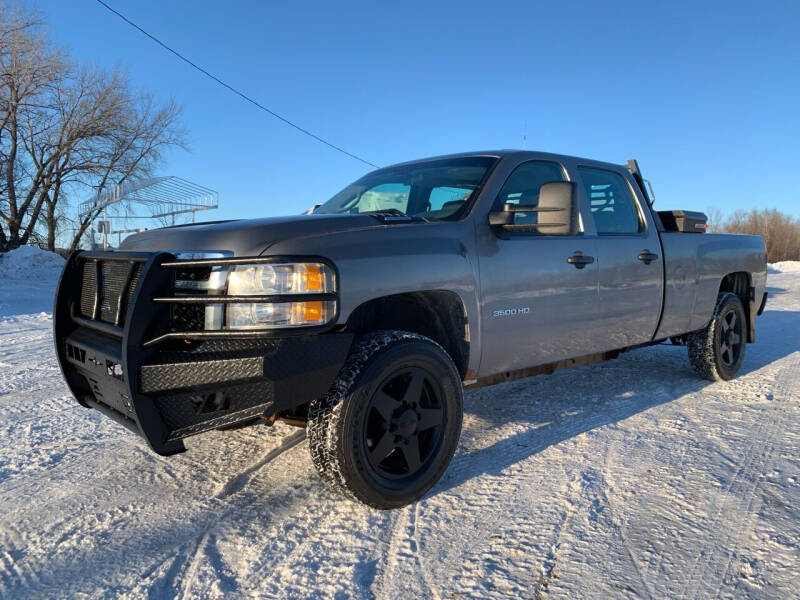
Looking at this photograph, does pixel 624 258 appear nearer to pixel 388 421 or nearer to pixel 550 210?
pixel 550 210

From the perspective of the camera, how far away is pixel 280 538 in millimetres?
2463

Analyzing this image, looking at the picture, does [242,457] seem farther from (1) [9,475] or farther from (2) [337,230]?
(2) [337,230]

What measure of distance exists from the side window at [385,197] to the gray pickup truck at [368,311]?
0.04ft

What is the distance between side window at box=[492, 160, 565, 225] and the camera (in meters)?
3.54

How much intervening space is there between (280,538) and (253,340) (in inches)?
34.7

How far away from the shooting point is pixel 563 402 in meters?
4.54

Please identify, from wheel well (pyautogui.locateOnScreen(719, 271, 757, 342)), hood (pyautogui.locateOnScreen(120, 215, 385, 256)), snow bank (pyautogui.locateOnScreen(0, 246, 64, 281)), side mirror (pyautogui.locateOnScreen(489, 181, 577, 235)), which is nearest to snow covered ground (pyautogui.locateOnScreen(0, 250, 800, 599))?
hood (pyautogui.locateOnScreen(120, 215, 385, 256))

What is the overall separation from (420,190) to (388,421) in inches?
67.3

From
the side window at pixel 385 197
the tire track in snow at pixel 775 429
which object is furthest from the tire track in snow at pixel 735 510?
the side window at pixel 385 197

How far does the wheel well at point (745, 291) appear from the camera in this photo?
5.67 m

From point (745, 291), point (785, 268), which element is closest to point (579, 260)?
point (745, 291)

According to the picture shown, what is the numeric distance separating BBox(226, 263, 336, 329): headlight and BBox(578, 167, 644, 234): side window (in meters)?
2.46

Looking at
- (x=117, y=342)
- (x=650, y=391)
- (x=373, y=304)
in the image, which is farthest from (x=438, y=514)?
(x=650, y=391)

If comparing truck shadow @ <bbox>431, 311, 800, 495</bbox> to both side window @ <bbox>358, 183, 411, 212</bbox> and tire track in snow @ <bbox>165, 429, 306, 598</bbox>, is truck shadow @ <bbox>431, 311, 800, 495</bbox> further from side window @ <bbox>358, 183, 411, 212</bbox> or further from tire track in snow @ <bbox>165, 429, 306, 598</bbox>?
side window @ <bbox>358, 183, 411, 212</bbox>
